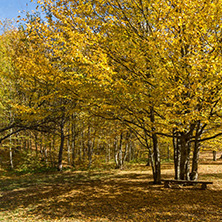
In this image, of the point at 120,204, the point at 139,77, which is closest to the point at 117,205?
the point at 120,204

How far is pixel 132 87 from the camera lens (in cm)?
627

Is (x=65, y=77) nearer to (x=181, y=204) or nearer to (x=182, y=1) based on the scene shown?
(x=182, y=1)

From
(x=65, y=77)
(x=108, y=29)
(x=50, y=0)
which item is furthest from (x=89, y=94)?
(x=50, y=0)

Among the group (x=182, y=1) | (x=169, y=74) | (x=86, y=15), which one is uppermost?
(x=86, y=15)

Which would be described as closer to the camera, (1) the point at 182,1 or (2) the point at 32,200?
(1) the point at 182,1

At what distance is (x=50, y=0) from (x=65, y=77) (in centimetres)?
271

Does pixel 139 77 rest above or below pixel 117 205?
above

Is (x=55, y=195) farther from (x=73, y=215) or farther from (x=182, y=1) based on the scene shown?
(x=182, y=1)

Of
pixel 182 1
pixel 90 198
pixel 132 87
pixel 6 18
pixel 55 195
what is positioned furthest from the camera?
pixel 6 18

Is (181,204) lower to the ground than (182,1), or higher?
lower

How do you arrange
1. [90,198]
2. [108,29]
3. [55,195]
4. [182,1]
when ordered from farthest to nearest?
[55,195]
[90,198]
[108,29]
[182,1]

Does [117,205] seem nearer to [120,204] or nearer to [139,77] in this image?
[120,204]

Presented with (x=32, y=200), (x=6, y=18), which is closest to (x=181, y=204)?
(x=32, y=200)

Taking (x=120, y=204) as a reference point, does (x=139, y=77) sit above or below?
above
